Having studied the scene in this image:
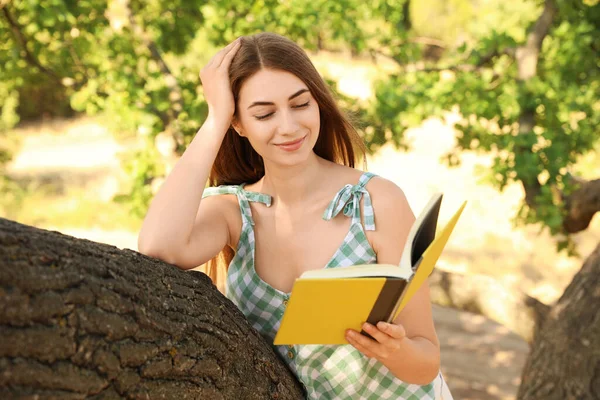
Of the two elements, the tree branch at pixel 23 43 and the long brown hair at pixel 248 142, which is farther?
the tree branch at pixel 23 43

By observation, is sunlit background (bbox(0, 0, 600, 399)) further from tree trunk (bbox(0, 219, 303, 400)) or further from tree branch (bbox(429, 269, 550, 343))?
tree trunk (bbox(0, 219, 303, 400))

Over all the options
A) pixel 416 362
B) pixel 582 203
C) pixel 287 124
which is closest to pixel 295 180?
pixel 287 124

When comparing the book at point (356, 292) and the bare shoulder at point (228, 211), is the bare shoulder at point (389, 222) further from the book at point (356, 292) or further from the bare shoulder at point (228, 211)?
the bare shoulder at point (228, 211)

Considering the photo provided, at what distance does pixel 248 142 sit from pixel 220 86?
285mm

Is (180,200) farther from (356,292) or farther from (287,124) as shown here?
(356,292)

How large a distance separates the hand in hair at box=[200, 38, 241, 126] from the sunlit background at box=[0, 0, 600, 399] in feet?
4.44

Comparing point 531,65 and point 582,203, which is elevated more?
point 531,65

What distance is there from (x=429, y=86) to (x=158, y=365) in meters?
3.07

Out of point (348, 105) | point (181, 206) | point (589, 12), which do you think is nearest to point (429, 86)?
point (348, 105)

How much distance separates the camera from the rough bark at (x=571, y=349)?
2.79 meters

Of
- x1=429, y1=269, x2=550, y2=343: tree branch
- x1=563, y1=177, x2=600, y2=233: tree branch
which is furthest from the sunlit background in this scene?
x1=429, y1=269, x2=550, y2=343: tree branch

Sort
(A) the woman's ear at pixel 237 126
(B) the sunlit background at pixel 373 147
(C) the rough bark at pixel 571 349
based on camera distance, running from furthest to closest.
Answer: (B) the sunlit background at pixel 373 147
(C) the rough bark at pixel 571 349
(A) the woman's ear at pixel 237 126

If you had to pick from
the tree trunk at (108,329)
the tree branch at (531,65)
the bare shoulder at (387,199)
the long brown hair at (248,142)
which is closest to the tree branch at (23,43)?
the long brown hair at (248,142)

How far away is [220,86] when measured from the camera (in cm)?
186
